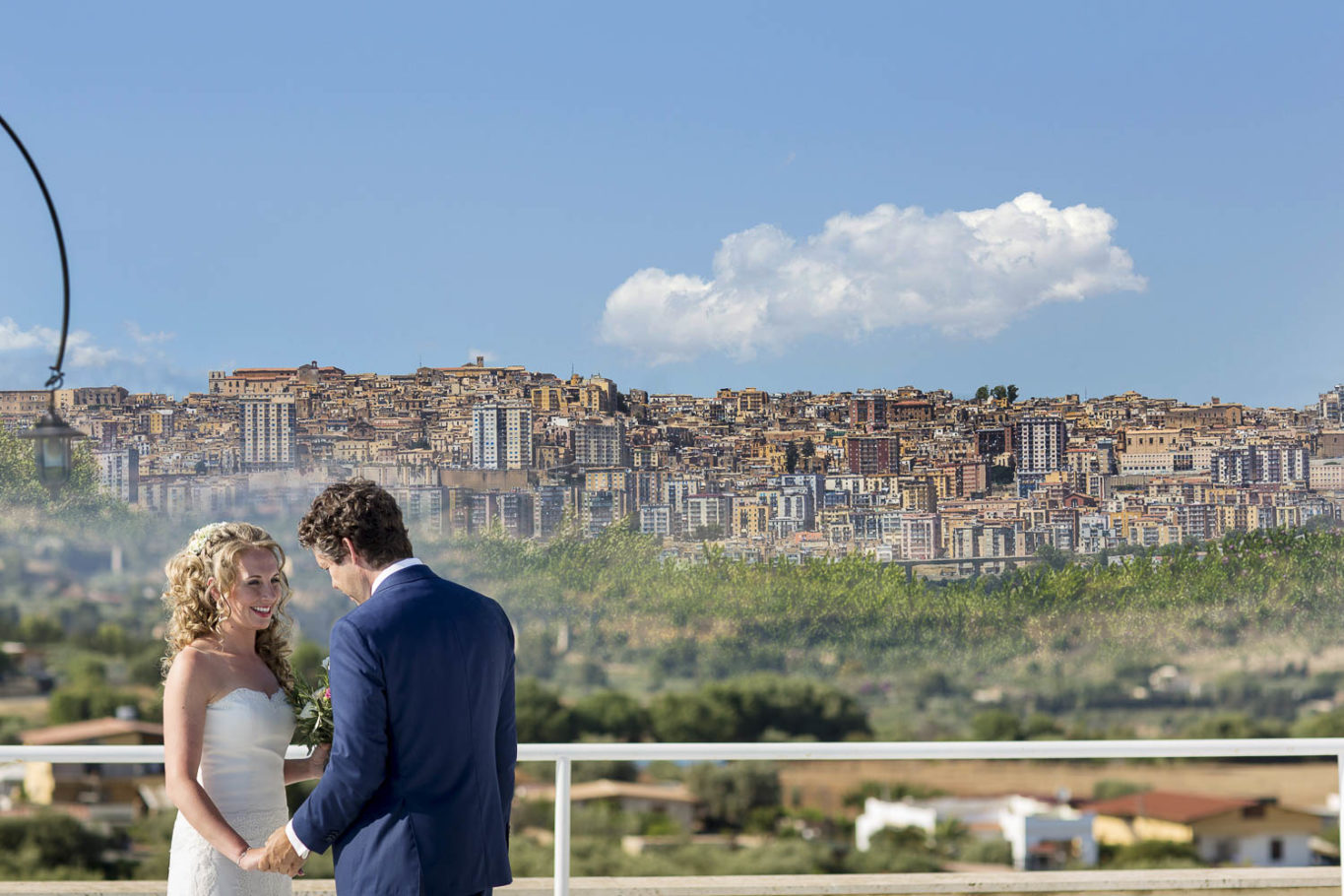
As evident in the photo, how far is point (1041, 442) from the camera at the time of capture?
81.8 feet

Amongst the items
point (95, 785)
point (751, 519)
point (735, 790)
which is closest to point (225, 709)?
point (735, 790)

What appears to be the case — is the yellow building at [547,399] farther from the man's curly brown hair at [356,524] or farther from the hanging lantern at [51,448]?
the man's curly brown hair at [356,524]

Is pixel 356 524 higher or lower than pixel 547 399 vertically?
lower

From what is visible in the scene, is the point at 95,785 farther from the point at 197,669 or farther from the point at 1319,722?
the point at 197,669

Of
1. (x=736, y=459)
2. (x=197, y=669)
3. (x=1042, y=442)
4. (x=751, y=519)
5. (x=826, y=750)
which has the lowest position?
(x=751, y=519)

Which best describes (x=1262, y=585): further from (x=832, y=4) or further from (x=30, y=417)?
(x=30, y=417)

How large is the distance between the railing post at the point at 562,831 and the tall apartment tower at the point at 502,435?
2072 cm

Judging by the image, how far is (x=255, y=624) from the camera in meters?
1.47

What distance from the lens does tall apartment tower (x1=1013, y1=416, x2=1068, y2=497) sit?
24.6 metres

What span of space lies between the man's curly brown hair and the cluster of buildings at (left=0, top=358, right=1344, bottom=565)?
2127 centimetres

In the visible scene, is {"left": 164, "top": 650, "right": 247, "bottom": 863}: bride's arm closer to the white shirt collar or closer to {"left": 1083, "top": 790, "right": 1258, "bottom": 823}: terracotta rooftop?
the white shirt collar

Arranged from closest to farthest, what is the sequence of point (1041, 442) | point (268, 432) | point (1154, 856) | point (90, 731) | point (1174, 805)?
point (1154, 856), point (90, 731), point (1174, 805), point (268, 432), point (1041, 442)

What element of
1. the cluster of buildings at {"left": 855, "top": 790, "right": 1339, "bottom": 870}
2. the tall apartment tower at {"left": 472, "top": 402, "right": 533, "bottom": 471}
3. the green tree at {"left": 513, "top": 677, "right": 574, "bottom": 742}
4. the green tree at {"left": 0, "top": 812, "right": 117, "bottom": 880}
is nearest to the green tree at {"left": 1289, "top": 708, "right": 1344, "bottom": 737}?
the cluster of buildings at {"left": 855, "top": 790, "right": 1339, "bottom": 870}

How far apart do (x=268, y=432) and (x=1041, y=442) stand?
45.3 feet
